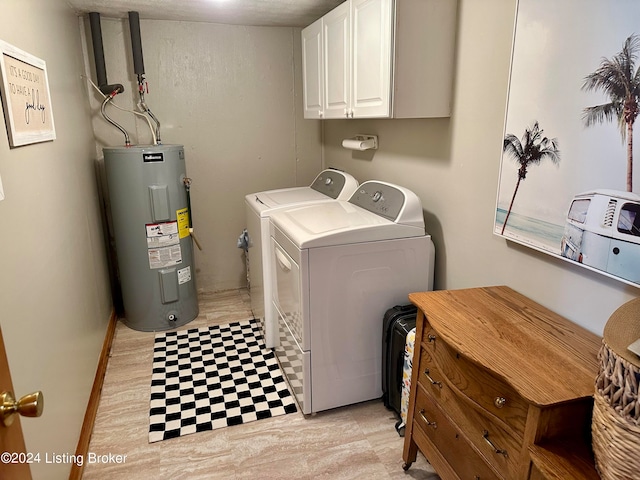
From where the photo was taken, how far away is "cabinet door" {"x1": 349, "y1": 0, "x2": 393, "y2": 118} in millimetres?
1931

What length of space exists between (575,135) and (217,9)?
7.89 feet

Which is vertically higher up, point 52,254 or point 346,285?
point 52,254

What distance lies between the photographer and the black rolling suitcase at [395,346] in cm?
198

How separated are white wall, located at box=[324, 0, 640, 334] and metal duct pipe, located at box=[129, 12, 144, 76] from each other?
1.89m

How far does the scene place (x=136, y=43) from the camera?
9.86ft

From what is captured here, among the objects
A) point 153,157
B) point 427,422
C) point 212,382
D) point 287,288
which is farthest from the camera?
point 153,157

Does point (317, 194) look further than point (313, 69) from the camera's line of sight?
Yes

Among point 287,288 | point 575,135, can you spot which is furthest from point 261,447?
point 575,135

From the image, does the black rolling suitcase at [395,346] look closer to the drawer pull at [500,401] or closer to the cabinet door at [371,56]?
the drawer pull at [500,401]

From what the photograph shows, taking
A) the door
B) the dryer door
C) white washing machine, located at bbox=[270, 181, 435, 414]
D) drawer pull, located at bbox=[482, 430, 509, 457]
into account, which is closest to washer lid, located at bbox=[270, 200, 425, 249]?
white washing machine, located at bbox=[270, 181, 435, 414]

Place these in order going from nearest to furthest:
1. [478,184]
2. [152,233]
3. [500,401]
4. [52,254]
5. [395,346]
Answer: [500,401]
[52,254]
[478,184]
[395,346]
[152,233]

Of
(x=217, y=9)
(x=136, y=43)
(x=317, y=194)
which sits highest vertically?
(x=217, y=9)

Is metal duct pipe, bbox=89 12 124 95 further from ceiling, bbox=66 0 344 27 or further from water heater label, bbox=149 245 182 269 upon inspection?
water heater label, bbox=149 245 182 269

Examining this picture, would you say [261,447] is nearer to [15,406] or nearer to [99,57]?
[15,406]
